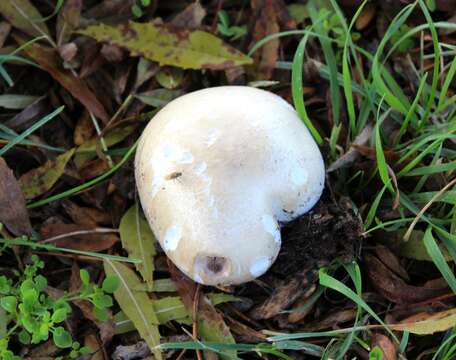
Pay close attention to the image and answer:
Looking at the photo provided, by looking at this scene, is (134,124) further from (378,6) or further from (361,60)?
(378,6)

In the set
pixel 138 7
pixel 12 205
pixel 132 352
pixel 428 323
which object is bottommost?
pixel 132 352

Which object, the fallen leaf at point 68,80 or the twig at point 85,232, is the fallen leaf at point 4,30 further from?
the twig at point 85,232

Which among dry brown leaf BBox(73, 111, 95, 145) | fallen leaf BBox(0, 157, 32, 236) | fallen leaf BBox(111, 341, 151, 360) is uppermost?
dry brown leaf BBox(73, 111, 95, 145)

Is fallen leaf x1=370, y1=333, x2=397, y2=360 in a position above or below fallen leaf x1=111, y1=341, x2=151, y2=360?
above

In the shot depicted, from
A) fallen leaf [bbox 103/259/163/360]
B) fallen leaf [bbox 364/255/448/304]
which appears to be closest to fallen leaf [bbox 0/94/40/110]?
fallen leaf [bbox 103/259/163/360]

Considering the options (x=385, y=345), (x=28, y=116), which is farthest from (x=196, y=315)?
(x=28, y=116)

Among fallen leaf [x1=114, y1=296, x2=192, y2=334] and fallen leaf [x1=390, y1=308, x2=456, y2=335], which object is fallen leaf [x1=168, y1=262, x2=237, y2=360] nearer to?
fallen leaf [x1=114, y1=296, x2=192, y2=334]

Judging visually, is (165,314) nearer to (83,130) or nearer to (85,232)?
(85,232)
